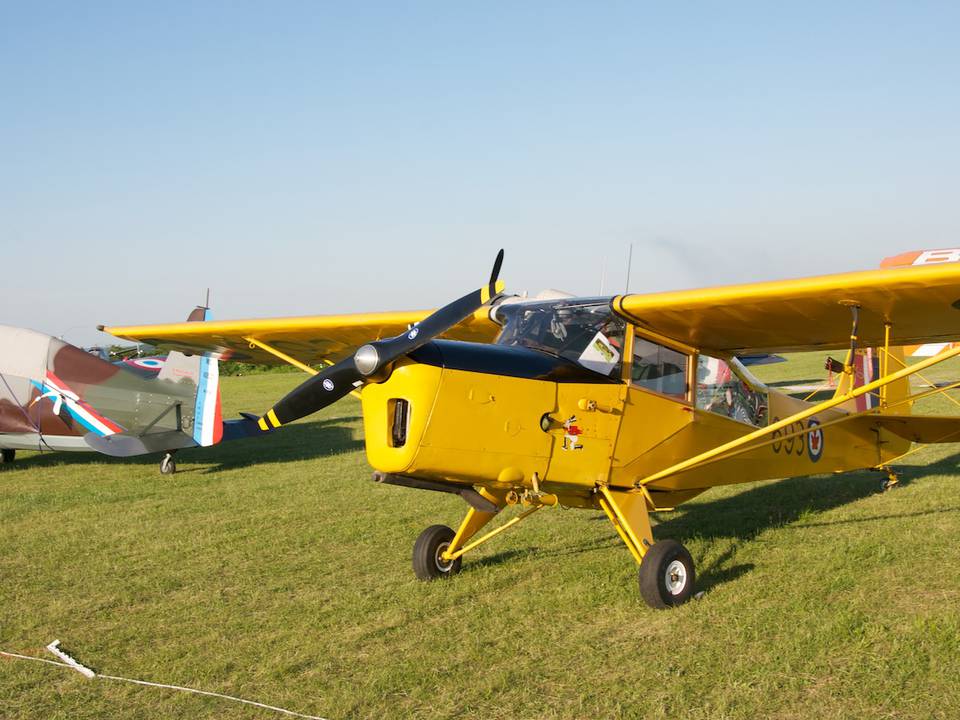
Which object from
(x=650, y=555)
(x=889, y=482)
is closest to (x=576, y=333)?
(x=650, y=555)

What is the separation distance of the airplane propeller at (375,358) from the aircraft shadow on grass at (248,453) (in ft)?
25.6

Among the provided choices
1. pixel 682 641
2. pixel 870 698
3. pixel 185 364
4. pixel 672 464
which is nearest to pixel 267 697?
pixel 682 641

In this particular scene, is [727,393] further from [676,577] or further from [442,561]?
[442,561]

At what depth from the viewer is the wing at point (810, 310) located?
526cm

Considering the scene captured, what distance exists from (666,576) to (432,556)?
1678mm

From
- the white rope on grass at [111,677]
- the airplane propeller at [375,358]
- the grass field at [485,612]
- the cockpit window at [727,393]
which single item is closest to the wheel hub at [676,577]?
the grass field at [485,612]

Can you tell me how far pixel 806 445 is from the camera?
7.92 meters

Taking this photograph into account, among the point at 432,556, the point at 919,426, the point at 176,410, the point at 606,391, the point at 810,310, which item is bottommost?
the point at 432,556

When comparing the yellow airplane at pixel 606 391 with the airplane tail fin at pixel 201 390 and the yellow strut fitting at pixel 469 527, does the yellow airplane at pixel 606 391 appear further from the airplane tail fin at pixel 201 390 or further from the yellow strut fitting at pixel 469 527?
the airplane tail fin at pixel 201 390

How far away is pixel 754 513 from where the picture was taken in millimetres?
8312

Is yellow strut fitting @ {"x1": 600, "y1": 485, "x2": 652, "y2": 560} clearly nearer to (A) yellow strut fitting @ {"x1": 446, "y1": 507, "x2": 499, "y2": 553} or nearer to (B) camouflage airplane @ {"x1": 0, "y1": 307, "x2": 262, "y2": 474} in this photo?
(A) yellow strut fitting @ {"x1": 446, "y1": 507, "x2": 499, "y2": 553}

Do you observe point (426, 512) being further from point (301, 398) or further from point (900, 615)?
point (900, 615)

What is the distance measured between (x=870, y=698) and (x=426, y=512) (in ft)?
17.3

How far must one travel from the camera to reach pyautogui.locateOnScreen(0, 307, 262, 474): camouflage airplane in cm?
1226
